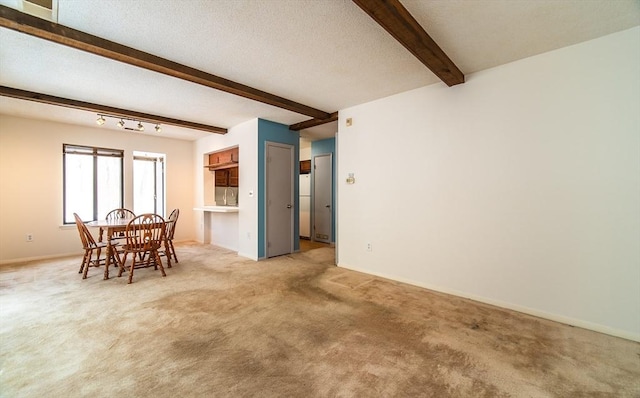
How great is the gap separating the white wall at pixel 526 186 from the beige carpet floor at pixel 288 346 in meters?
0.34

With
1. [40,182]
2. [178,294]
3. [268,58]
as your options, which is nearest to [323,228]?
[178,294]

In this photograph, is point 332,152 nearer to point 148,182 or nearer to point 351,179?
point 351,179

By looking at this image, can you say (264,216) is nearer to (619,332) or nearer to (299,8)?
(299,8)

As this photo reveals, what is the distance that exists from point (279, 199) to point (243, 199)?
0.71 metres

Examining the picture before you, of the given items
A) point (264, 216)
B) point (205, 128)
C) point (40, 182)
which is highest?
point (205, 128)

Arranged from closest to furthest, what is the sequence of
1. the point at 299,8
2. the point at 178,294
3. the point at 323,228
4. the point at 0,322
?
the point at 299,8
the point at 0,322
the point at 178,294
the point at 323,228

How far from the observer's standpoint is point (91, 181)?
5.67 metres

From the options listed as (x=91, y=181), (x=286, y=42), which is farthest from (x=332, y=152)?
(x=91, y=181)

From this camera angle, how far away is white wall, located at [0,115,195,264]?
15.4 feet

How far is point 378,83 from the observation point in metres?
3.37

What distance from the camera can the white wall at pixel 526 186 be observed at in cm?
231

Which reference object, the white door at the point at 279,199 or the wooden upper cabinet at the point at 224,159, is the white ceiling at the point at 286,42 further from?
the wooden upper cabinet at the point at 224,159

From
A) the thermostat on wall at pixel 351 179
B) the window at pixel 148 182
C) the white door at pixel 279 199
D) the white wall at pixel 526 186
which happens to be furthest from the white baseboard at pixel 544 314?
the window at pixel 148 182

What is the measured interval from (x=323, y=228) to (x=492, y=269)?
409 centimetres
